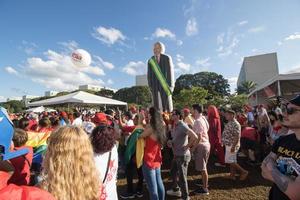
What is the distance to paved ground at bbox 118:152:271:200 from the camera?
547 centimetres

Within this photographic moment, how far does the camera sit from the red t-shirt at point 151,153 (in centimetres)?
415

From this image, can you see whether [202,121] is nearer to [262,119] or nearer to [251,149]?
[251,149]

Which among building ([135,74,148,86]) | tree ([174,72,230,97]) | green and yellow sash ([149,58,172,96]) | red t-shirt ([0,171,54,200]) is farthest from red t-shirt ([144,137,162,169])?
building ([135,74,148,86])

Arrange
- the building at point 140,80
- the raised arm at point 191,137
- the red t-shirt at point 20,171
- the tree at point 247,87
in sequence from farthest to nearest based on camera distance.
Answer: the building at point 140,80
the tree at point 247,87
the raised arm at point 191,137
the red t-shirt at point 20,171

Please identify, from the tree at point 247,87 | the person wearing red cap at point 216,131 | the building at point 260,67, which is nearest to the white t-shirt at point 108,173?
the person wearing red cap at point 216,131

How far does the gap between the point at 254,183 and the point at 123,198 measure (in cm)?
317

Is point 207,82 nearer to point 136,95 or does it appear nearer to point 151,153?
point 136,95

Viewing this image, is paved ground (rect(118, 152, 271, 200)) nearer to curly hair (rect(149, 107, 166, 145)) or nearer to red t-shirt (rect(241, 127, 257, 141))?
red t-shirt (rect(241, 127, 257, 141))

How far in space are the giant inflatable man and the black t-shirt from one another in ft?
22.3

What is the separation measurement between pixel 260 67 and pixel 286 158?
82.4 metres

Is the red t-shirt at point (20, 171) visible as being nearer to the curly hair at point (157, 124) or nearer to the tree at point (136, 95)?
the curly hair at point (157, 124)

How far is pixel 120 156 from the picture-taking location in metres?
7.00

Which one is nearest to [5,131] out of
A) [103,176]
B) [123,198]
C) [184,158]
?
[103,176]

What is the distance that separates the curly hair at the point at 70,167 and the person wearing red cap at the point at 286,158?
4.41 ft
